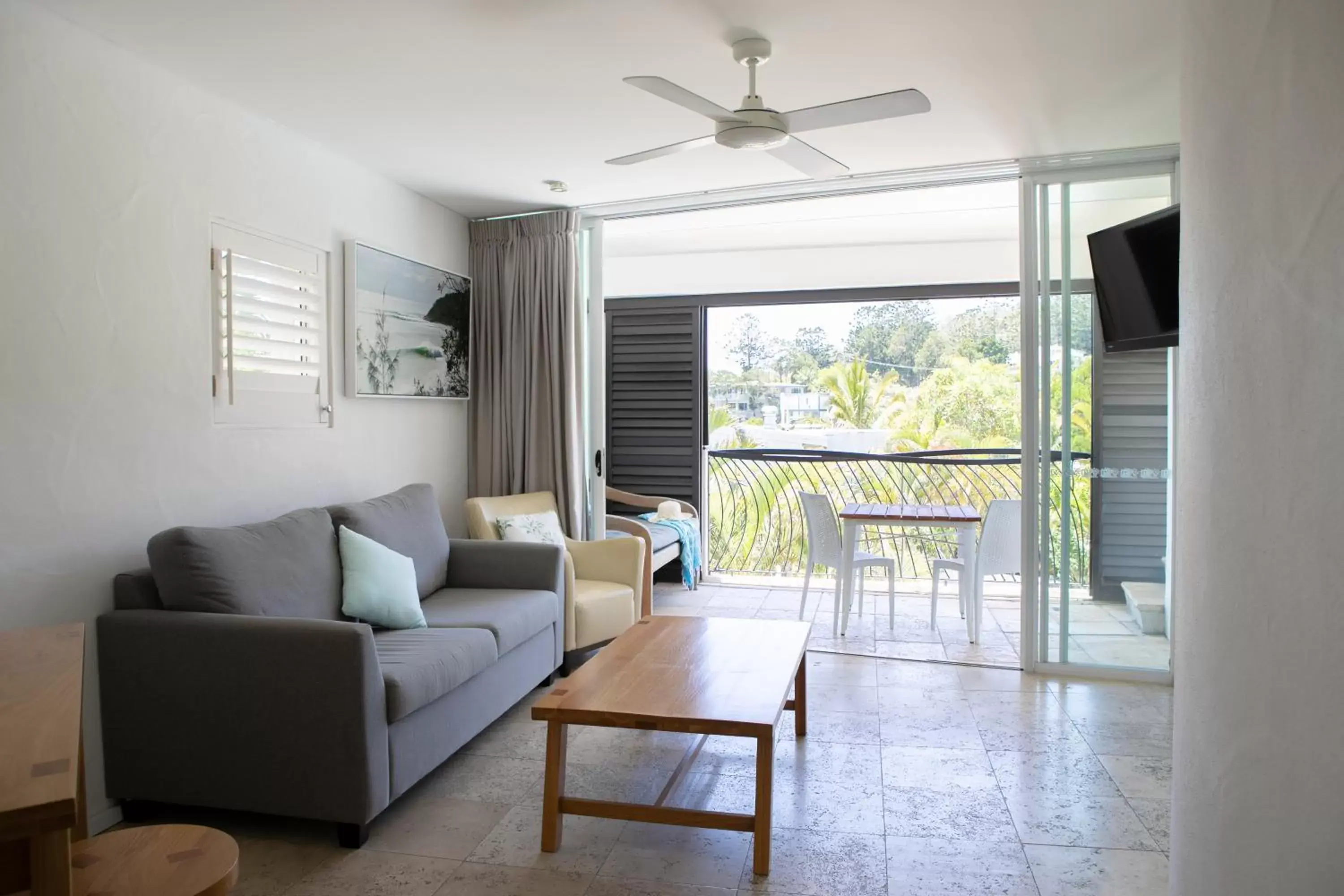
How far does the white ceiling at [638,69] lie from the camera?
2652 mm

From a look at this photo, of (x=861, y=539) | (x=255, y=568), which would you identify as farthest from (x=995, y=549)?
(x=255, y=568)

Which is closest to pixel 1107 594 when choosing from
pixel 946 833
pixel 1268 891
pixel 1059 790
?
pixel 1059 790

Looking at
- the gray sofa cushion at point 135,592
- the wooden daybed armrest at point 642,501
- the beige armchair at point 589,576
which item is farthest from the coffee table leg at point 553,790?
the wooden daybed armrest at point 642,501

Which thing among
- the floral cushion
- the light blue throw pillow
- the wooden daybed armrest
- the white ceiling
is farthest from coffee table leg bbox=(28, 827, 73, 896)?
the wooden daybed armrest

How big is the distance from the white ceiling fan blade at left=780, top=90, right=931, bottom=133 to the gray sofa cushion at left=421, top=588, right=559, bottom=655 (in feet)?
7.06

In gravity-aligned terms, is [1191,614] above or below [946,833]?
above

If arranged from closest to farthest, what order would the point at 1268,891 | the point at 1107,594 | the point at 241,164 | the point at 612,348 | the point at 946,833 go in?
the point at 1268,891 → the point at 946,833 → the point at 241,164 → the point at 1107,594 → the point at 612,348

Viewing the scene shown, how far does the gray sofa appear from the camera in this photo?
8.40 ft

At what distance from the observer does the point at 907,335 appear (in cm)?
827

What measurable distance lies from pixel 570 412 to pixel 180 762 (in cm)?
275

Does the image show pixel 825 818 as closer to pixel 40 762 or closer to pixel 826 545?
pixel 40 762

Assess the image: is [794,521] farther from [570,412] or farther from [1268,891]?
[1268,891]

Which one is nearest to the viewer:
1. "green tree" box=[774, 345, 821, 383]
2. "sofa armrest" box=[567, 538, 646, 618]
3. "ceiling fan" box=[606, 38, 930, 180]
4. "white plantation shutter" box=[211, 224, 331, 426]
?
"ceiling fan" box=[606, 38, 930, 180]

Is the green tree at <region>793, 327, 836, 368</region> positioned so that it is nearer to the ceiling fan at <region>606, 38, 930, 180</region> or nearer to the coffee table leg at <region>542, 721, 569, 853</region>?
the ceiling fan at <region>606, 38, 930, 180</region>
